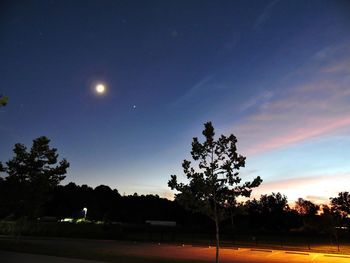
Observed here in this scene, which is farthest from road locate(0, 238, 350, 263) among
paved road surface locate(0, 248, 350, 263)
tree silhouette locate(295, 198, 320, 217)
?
tree silhouette locate(295, 198, 320, 217)

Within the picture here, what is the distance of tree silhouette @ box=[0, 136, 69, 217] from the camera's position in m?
33.2

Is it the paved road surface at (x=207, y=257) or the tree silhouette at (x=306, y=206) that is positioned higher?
the tree silhouette at (x=306, y=206)

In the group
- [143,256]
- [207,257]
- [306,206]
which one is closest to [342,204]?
[306,206]

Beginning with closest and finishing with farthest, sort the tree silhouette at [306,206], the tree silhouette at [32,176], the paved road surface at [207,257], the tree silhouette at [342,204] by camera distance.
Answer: the paved road surface at [207,257] → the tree silhouette at [32,176] → the tree silhouette at [342,204] → the tree silhouette at [306,206]

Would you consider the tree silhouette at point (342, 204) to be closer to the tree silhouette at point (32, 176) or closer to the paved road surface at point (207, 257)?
the paved road surface at point (207, 257)

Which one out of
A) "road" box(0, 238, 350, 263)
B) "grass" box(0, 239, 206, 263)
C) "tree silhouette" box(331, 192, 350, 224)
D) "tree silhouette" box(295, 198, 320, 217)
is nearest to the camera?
"grass" box(0, 239, 206, 263)

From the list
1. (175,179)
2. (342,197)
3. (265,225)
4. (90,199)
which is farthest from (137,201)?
(175,179)

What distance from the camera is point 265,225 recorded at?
87.7 m

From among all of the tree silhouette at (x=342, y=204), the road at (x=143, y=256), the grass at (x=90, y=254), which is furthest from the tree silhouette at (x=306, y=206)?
the grass at (x=90, y=254)

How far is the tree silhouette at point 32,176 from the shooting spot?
1309 inches

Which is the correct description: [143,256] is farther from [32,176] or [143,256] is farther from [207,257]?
[32,176]

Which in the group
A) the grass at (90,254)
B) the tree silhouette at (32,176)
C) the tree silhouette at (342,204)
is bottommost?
the grass at (90,254)

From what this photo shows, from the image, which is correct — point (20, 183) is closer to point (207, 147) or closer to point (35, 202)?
point (35, 202)

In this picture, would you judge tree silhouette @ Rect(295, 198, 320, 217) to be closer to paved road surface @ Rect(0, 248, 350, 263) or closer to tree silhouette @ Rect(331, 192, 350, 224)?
tree silhouette @ Rect(331, 192, 350, 224)
